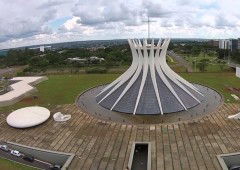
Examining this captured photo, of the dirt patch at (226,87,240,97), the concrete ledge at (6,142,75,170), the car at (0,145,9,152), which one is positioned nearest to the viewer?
the concrete ledge at (6,142,75,170)

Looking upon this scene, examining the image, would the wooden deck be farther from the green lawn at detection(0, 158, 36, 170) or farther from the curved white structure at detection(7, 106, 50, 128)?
the green lawn at detection(0, 158, 36, 170)

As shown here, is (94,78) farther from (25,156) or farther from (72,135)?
(25,156)

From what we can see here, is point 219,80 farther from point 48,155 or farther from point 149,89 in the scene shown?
point 48,155

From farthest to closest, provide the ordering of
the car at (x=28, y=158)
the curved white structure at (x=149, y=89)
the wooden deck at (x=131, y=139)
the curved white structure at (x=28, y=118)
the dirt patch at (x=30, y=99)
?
the dirt patch at (x=30, y=99), the curved white structure at (x=149, y=89), the curved white structure at (x=28, y=118), the car at (x=28, y=158), the wooden deck at (x=131, y=139)

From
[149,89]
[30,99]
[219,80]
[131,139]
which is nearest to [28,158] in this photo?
[131,139]

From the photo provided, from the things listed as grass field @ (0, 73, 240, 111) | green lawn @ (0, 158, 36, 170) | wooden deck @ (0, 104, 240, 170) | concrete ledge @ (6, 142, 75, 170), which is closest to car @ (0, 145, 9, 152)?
concrete ledge @ (6, 142, 75, 170)

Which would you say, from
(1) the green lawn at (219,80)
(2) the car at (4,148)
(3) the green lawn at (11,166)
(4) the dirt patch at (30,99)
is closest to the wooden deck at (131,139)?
(2) the car at (4,148)

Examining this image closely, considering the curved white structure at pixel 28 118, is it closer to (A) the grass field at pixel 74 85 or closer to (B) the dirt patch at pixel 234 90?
(A) the grass field at pixel 74 85
